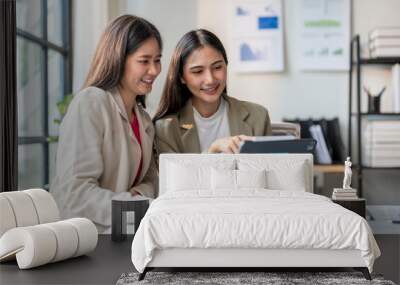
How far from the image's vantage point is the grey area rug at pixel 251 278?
2.57 meters

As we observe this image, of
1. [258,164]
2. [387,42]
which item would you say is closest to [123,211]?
[258,164]

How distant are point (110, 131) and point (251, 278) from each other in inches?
50.3

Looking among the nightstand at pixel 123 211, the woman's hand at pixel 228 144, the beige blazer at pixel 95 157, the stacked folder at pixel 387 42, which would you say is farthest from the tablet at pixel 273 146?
the stacked folder at pixel 387 42

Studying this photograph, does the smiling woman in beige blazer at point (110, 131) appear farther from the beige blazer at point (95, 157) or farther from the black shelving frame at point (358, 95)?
the black shelving frame at point (358, 95)

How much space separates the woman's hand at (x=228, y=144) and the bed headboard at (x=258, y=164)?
0.44 ft

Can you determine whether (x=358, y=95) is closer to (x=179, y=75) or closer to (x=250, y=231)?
(x=179, y=75)

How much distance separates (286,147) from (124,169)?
91 cm

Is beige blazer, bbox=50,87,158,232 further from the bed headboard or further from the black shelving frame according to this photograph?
the black shelving frame

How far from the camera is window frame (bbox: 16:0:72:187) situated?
480cm

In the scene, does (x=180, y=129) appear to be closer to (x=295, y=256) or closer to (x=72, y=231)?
(x=72, y=231)

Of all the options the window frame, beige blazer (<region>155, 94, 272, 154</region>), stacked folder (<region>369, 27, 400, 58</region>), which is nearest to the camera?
beige blazer (<region>155, 94, 272, 154</region>)

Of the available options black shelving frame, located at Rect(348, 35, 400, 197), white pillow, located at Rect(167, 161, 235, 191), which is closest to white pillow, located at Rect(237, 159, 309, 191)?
white pillow, located at Rect(167, 161, 235, 191)

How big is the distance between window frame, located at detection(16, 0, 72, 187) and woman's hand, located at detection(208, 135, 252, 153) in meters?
1.46

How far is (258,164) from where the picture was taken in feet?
11.8
